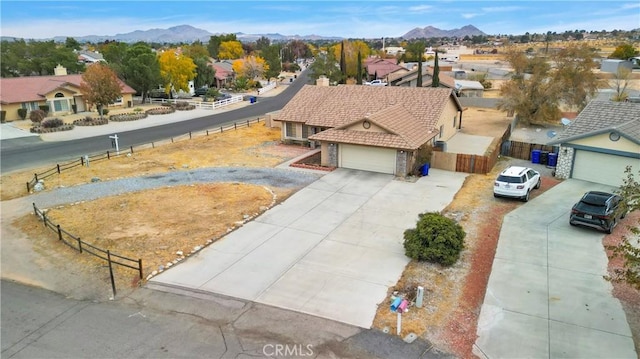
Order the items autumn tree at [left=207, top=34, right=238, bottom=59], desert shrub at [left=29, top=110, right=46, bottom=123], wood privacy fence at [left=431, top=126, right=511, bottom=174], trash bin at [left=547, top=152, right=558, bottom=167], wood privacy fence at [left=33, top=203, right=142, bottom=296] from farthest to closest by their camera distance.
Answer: autumn tree at [left=207, top=34, right=238, bottom=59]
desert shrub at [left=29, top=110, right=46, bottom=123]
trash bin at [left=547, top=152, right=558, bottom=167]
wood privacy fence at [left=431, top=126, right=511, bottom=174]
wood privacy fence at [left=33, top=203, right=142, bottom=296]

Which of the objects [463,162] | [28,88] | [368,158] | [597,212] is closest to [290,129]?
[368,158]

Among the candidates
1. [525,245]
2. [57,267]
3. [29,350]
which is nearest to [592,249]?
[525,245]

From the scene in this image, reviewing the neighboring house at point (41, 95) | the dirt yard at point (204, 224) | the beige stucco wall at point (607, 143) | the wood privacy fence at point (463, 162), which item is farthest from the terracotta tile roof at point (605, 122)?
the neighboring house at point (41, 95)

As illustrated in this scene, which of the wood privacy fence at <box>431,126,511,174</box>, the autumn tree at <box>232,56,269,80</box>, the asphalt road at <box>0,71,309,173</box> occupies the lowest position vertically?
the asphalt road at <box>0,71,309,173</box>

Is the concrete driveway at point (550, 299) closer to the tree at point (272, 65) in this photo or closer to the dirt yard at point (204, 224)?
the dirt yard at point (204, 224)

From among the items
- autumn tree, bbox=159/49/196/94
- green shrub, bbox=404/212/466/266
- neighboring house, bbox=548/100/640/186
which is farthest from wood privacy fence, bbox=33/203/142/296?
autumn tree, bbox=159/49/196/94

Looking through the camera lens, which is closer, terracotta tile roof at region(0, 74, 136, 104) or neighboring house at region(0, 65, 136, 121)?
neighboring house at region(0, 65, 136, 121)

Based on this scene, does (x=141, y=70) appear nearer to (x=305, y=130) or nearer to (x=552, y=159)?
(x=305, y=130)

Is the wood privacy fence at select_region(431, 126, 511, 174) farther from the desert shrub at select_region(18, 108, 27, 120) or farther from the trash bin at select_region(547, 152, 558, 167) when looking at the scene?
the desert shrub at select_region(18, 108, 27, 120)
